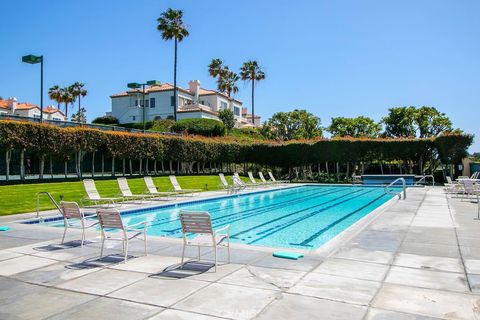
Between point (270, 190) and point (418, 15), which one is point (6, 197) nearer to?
point (270, 190)

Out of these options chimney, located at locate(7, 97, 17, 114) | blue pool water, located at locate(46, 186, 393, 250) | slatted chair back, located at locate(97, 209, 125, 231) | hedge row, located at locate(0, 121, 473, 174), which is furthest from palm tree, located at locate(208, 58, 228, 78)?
slatted chair back, located at locate(97, 209, 125, 231)

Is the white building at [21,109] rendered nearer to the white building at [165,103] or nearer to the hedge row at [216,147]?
the white building at [165,103]

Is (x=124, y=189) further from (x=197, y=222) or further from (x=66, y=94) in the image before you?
(x=66, y=94)

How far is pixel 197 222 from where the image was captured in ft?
21.1

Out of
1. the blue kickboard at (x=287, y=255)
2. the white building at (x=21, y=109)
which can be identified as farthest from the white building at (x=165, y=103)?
the blue kickboard at (x=287, y=255)

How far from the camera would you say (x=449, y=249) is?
7.47 m

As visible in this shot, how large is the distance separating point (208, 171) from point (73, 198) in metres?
21.4

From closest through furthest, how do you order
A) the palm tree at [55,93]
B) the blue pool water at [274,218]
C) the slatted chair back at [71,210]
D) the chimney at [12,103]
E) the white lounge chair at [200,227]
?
the white lounge chair at [200,227] < the slatted chair back at [71,210] < the blue pool water at [274,218] < the chimney at [12,103] < the palm tree at [55,93]

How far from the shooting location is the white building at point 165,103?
184ft

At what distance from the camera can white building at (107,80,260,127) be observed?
56.2 m

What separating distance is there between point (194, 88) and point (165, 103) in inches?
259

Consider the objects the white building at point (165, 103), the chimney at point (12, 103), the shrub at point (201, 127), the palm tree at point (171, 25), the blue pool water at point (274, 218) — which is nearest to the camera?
the blue pool water at point (274, 218)

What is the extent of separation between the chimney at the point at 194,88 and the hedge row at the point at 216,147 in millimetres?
23187

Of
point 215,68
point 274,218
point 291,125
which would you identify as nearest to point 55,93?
point 215,68
